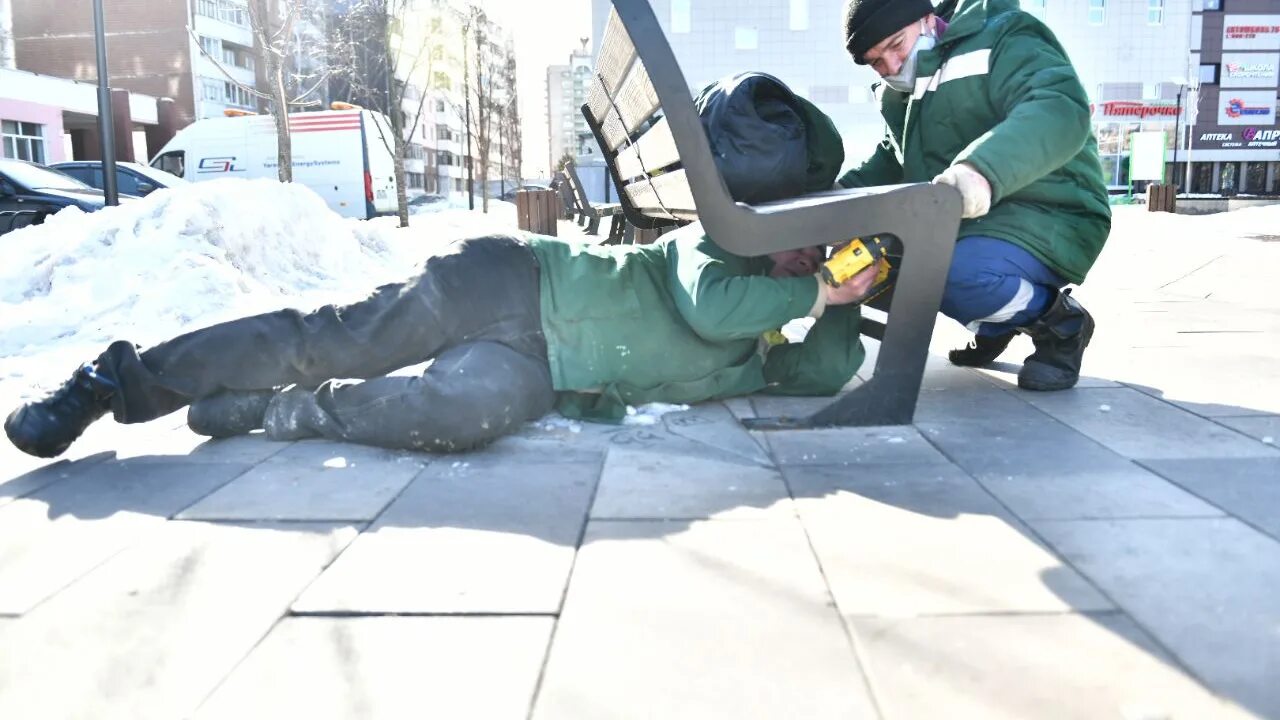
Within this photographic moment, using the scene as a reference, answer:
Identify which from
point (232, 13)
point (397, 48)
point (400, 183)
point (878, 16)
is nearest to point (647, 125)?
point (878, 16)

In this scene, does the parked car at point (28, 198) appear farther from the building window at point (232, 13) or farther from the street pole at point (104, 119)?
the building window at point (232, 13)

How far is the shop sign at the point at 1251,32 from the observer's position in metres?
61.4

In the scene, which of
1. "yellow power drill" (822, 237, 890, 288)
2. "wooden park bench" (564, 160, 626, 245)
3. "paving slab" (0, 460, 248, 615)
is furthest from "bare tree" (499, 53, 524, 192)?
"paving slab" (0, 460, 248, 615)

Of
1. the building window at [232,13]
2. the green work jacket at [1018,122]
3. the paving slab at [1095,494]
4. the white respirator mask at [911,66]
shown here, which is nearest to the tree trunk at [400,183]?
the white respirator mask at [911,66]

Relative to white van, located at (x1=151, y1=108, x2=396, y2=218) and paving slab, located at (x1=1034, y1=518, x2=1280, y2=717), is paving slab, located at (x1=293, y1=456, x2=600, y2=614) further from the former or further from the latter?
white van, located at (x1=151, y1=108, x2=396, y2=218)

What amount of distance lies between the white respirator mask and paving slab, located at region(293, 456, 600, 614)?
2.18 meters

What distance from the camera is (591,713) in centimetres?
139

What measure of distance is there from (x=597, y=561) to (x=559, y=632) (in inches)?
13.2

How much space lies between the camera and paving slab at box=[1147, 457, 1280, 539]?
2.19 m

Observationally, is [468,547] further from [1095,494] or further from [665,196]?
[665,196]

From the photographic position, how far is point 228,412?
3047 millimetres

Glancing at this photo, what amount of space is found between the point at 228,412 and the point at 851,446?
81.0 inches

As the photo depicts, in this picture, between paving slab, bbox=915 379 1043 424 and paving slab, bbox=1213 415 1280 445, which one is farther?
paving slab, bbox=915 379 1043 424

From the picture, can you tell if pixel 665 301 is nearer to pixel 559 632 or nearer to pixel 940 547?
pixel 940 547
